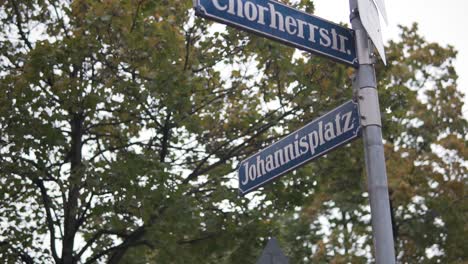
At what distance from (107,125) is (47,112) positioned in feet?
4.52

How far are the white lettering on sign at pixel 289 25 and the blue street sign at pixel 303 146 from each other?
1.36 ft

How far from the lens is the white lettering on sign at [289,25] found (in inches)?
163

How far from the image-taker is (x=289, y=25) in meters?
4.29

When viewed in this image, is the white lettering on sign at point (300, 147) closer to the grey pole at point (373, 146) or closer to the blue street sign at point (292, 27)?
the grey pole at point (373, 146)

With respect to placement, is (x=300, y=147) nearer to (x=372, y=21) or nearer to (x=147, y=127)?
(x=372, y=21)

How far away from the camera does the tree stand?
348 inches

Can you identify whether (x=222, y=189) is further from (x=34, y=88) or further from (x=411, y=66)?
(x=411, y=66)

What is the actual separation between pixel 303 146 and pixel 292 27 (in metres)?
0.76

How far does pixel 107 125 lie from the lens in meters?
10.4

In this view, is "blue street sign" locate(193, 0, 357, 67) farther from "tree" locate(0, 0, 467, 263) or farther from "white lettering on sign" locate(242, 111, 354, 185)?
"tree" locate(0, 0, 467, 263)

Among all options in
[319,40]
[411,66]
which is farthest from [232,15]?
[411,66]

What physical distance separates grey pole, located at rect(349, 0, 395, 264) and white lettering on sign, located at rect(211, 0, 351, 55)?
0.41ft

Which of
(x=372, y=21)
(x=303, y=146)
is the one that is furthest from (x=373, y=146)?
(x=372, y=21)

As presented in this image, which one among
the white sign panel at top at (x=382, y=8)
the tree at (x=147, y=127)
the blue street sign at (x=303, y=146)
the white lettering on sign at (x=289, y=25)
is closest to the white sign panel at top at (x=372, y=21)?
the white sign panel at top at (x=382, y=8)
